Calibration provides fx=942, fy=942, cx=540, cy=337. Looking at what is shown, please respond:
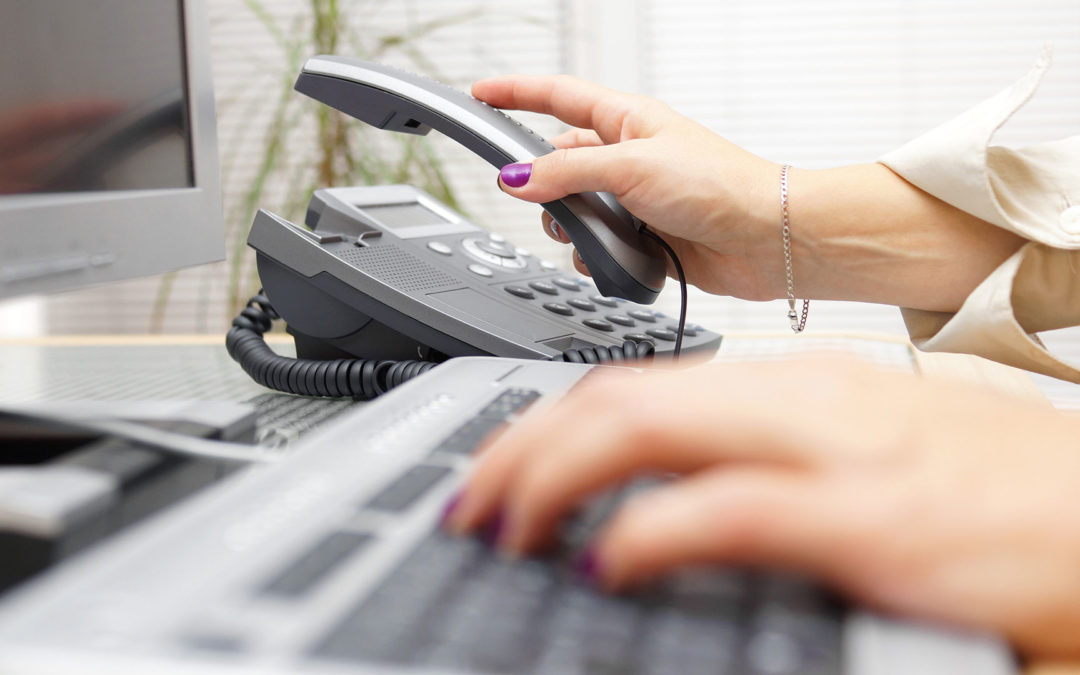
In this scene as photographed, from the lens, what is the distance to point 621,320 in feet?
2.14

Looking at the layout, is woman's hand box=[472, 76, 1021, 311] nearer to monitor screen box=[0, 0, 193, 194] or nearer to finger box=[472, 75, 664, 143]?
finger box=[472, 75, 664, 143]

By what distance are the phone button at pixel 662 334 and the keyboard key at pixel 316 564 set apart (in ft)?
1.40

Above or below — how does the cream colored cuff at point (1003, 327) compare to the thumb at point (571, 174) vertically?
below

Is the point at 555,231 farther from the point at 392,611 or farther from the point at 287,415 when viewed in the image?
the point at 392,611

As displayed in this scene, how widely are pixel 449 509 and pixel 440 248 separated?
16.1 inches

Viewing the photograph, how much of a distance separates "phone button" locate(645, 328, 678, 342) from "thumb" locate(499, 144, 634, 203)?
100 millimetres

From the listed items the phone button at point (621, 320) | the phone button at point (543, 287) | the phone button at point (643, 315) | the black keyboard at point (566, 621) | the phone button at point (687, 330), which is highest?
the black keyboard at point (566, 621)

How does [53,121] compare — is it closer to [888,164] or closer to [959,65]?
[888,164]

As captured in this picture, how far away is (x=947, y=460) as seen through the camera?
23cm

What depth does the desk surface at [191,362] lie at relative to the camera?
0.60 meters

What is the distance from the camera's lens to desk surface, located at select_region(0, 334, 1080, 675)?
0.60m

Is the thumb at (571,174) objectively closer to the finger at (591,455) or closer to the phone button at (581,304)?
the phone button at (581,304)

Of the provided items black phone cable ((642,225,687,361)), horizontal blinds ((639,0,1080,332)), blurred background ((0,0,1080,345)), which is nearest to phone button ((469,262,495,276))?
black phone cable ((642,225,687,361))

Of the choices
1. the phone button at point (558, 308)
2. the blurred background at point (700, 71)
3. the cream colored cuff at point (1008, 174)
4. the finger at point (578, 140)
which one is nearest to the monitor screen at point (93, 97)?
the phone button at point (558, 308)
